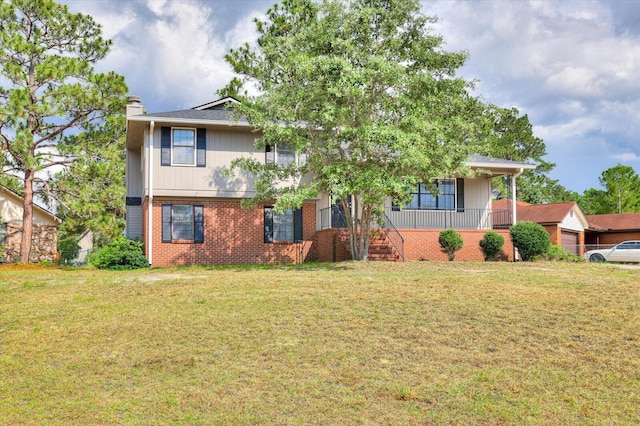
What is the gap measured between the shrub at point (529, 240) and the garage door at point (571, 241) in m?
10.8

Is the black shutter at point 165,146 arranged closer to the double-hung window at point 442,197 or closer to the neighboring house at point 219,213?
the neighboring house at point 219,213

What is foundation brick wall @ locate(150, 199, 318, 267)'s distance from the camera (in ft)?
65.6

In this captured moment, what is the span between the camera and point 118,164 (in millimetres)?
24078

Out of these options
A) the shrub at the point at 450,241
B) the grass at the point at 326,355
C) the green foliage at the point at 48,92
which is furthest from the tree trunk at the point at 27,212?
the shrub at the point at 450,241

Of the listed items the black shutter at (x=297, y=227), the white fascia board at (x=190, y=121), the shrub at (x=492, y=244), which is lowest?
the shrub at (x=492, y=244)

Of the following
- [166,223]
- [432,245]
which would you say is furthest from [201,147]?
[432,245]

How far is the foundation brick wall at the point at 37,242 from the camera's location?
29.4 metres

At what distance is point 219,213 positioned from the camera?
20.6 metres

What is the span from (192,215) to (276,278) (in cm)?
804

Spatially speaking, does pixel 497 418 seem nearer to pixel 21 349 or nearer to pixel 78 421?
pixel 78 421

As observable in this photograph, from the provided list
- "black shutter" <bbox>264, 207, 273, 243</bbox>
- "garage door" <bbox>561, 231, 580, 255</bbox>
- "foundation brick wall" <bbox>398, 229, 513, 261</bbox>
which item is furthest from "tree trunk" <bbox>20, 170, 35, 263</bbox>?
"garage door" <bbox>561, 231, 580, 255</bbox>

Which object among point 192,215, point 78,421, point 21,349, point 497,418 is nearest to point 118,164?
point 192,215

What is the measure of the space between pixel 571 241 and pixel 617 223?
7.75 m

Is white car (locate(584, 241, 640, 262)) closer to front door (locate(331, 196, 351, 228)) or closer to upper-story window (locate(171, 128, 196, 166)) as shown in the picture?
front door (locate(331, 196, 351, 228))
